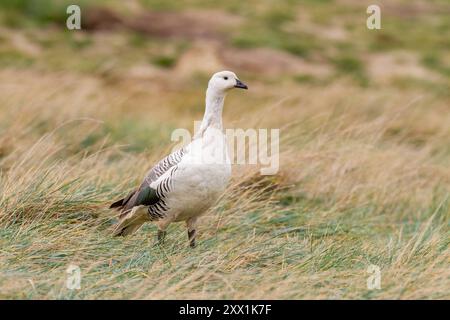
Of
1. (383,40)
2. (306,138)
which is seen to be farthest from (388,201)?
(383,40)

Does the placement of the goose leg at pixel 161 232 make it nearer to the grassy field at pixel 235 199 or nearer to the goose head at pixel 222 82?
the grassy field at pixel 235 199

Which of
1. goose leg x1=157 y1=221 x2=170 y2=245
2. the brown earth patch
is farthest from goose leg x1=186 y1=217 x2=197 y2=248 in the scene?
the brown earth patch

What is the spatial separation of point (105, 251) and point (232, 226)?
1.14m

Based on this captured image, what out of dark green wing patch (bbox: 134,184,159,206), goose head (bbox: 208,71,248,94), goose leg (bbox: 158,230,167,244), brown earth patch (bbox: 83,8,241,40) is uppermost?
brown earth patch (bbox: 83,8,241,40)

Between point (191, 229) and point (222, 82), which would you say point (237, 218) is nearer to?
point (191, 229)

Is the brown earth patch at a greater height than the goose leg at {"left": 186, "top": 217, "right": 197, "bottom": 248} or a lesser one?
greater

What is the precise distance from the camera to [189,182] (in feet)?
18.0

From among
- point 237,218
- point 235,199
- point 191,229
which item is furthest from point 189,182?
point 235,199

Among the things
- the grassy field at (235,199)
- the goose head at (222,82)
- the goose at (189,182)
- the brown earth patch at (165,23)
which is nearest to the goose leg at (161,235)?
the goose at (189,182)

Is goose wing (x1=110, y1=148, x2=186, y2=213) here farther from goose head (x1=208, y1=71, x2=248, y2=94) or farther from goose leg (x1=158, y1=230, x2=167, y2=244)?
goose head (x1=208, y1=71, x2=248, y2=94)

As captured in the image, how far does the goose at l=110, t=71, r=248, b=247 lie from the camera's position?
546 cm

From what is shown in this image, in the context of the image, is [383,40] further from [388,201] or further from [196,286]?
[196,286]

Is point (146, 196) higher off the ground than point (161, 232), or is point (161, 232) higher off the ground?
point (146, 196)

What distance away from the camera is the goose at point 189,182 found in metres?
5.46
